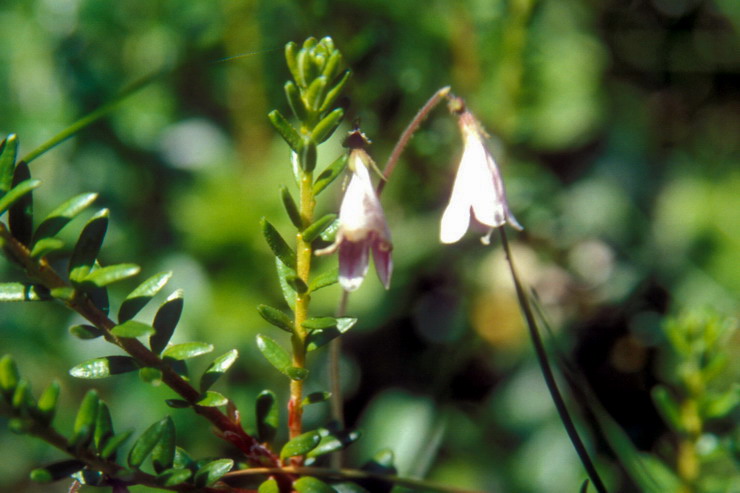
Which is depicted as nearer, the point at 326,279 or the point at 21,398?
the point at 21,398

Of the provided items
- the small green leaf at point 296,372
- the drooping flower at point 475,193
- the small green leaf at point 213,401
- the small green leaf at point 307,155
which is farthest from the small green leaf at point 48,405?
the drooping flower at point 475,193

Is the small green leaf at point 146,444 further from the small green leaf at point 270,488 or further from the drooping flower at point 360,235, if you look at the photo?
the drooping flower at point 360,235

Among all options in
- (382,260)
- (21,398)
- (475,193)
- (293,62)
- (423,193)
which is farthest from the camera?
(423,193)

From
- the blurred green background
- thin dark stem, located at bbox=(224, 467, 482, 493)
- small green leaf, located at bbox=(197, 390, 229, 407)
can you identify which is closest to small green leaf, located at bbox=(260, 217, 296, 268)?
small green leaf, located at bbox=(197, 390, 229, 407)

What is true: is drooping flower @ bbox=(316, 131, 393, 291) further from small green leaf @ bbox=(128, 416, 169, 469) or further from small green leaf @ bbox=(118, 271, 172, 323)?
small green leaf @ bbox=(128, 416, 169, 469)

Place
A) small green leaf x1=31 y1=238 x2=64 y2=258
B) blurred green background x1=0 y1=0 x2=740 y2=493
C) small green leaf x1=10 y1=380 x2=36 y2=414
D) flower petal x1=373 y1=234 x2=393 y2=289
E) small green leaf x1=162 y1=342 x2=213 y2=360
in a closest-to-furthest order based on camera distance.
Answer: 1. small green leaf x1=10 y1=380 x2=36 y2=414
2. small green leaf x1=31 y1=238 x2=64 y2=258
3. small green leaf x1=162 y1=342 x2=213 y2=360
4. flower petal x1=373 y1=234 x2=393 y2=289
5. blurred green background x1=0 y1=0 x2=740 y2=493

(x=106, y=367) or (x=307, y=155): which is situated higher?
(x=307, y=155)

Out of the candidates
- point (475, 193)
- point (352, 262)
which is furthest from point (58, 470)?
point (475, 193)

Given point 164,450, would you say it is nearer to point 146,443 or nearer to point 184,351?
point 146,443
